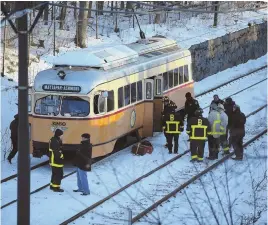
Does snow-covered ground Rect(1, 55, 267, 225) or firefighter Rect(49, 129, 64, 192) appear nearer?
snow-covered ground Rect(1, 55, 267, 225)

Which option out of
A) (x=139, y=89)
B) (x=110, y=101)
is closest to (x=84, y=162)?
(x=110, y=101)

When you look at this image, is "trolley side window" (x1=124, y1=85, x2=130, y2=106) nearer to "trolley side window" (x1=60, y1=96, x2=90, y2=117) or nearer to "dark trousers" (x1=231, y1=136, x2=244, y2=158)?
"trolley side window" (x1=60, y1=96, x2=90, y2=117)

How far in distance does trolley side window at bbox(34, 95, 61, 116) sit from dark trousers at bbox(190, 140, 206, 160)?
385 centimetres

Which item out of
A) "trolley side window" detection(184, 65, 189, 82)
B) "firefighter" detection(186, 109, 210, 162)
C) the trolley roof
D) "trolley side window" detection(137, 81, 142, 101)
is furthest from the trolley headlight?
"trolley side window" detection(184, 65, 189, 82)

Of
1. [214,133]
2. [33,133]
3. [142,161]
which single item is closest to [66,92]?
[33,133]

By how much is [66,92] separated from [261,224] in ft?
23.2

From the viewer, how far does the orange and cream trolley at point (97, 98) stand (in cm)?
1928

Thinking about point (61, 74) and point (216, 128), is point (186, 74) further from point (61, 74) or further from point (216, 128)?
point (61, 74)

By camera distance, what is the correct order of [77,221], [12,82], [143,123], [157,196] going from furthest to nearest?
[12,82] → [143,123] → [157,196] → [77,221]

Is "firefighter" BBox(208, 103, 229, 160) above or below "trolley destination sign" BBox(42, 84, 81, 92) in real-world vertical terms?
below

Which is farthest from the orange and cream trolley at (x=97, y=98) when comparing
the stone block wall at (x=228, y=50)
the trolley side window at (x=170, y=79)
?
the stone block wall at (x=228, y=50)

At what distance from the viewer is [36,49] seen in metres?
34.1

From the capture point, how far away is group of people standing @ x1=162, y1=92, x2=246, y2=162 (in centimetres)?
2025

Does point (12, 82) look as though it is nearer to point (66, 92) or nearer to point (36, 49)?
point (36, 49)
